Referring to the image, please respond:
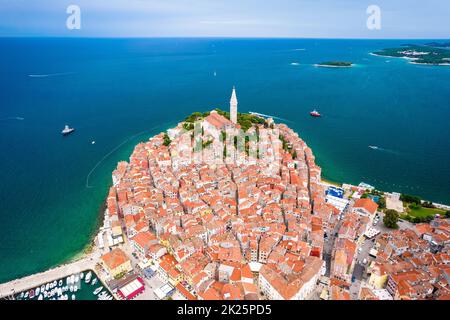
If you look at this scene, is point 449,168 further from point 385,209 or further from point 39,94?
point 39,94

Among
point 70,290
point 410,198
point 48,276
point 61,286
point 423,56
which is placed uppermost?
point 423,56

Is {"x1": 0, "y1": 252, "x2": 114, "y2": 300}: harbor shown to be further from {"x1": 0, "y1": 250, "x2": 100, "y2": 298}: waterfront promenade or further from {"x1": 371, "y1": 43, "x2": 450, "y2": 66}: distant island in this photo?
{"x1": 371, "y1": 43, "x2": 450, "y2": 66}: distant island

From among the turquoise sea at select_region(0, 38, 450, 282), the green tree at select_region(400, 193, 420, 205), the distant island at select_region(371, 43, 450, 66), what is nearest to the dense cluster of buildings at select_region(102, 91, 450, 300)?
the green tree at select_region(400, 193, 420, 205)

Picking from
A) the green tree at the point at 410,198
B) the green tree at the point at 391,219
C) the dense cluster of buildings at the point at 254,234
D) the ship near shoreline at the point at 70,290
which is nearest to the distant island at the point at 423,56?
the green tree at the point at 410,198

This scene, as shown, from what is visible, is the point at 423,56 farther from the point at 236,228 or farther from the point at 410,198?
the point at 236,228

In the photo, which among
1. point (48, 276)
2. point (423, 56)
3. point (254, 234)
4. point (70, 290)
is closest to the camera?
point (70, 290)

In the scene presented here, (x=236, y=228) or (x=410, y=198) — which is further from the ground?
(x=410, y=198)

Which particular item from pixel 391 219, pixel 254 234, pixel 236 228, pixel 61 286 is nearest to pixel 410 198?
pixel 391 219
